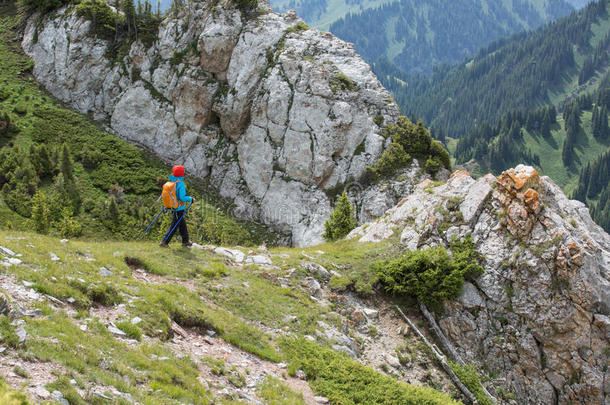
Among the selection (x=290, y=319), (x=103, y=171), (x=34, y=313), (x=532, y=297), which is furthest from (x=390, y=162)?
(x=34, y=313)

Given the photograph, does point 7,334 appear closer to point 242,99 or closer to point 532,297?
point 532,297

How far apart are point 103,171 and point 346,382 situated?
43.5 m

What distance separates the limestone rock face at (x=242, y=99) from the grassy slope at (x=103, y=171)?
268 cm

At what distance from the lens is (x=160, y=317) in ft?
39.4

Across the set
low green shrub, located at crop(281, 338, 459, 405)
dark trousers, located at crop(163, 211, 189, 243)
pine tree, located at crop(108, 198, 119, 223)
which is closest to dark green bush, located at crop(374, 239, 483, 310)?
low green shrub, located at crop(281, 338, 459, 405)

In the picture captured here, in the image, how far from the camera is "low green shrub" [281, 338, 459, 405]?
12039 mm

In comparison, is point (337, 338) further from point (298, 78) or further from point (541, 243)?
point (298, 78)

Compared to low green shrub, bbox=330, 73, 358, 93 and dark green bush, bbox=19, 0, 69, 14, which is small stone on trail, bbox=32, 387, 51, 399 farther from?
dark green bush, bbox=19, 0, 69, 14

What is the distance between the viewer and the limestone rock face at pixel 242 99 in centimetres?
4631

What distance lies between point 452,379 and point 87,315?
47.5 feet

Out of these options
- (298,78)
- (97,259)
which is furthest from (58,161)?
(97,259)

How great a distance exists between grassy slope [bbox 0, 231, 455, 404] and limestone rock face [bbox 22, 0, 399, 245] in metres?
25.7

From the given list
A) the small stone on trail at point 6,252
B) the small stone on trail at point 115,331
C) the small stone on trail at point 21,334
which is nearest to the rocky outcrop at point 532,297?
the small stone on trail at point 115,331

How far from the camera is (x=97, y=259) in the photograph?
588 inches
